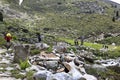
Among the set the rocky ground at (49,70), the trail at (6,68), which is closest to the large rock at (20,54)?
the rocky ground at (49,70)

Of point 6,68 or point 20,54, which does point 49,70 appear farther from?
point 20,54

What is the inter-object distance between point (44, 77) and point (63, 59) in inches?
316

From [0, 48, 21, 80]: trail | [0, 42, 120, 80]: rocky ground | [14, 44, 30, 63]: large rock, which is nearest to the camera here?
[0, 42, 120, 80]: rocky ground

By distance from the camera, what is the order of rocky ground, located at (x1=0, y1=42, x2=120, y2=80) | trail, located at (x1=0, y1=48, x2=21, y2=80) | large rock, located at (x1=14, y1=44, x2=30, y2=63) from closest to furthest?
rocky ground, located at (x1=0, y1=42, x2=120, y2=80)
trail, located at (x1=0, y1=48, x2=21, y2=80)
large rock, located at (x1=14, y1=44, x2=30, y2=63)

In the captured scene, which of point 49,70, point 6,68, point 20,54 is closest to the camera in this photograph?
point 6,68

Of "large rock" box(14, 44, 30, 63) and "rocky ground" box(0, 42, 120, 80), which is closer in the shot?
"rocky ground" box(0, 42, 120, 80)

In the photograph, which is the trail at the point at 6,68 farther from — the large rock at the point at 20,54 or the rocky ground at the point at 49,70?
the large rock at the point at 20,54

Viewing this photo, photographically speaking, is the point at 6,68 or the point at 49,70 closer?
the point at 6,68

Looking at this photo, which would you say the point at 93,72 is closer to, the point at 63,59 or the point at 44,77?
the point at 63,59

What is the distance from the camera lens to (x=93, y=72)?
87.6 feet

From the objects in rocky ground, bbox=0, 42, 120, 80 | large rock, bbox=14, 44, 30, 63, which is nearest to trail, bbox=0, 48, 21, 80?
rocky ground, bbox=0, 42, 120, 80

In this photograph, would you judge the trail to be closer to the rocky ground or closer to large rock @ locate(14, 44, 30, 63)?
the rocky ground

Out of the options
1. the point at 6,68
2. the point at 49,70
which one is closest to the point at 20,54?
the point at 6,68

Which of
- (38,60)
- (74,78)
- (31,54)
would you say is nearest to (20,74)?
(74,78)
